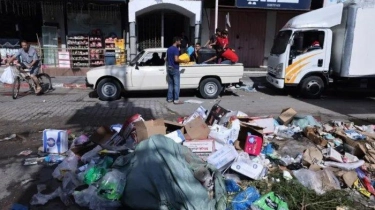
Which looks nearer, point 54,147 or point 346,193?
point 346,193

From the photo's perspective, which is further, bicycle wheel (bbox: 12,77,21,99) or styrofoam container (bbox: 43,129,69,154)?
bicycle wheel (bbox: 12,77,21,99)

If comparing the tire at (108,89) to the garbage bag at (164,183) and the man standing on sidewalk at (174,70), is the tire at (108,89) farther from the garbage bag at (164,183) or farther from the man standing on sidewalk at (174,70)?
the garbage bag at (164,183)

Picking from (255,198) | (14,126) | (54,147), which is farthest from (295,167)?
(14,126)

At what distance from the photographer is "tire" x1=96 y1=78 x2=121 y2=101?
9656 mm

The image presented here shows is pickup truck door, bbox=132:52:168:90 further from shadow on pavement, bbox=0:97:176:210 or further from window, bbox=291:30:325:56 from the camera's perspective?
window, bbox=291:30:325:56

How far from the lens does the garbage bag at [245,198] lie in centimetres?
371

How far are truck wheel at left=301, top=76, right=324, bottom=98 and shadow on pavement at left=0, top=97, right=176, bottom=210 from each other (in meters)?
5.09

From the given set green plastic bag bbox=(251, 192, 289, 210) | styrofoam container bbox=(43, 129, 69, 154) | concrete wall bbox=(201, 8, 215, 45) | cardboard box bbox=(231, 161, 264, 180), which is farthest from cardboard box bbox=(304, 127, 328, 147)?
concrete wall bbox=(201, 8, 215, 45)

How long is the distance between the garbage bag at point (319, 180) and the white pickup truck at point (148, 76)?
19.8 feet

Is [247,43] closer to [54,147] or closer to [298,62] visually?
[298,62]

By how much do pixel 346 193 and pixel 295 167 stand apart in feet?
2.53

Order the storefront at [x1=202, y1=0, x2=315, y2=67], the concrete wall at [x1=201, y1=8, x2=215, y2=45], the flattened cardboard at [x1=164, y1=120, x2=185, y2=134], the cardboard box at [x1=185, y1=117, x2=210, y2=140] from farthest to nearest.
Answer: the storefront at [x1=202, y1=0, x2=315, y2=67], the concrete wall at [x1=201, y1=8, x2=215, y2=45], the flattened cardboard at [x1=164, y1=120, x2=185, y2=134], the cardboard box at [x1=185, y1=117, x2=210, y2=140]

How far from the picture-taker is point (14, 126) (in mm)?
6766

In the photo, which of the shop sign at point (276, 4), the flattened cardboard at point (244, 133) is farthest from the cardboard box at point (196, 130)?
the shop sign at point (276, 4)
